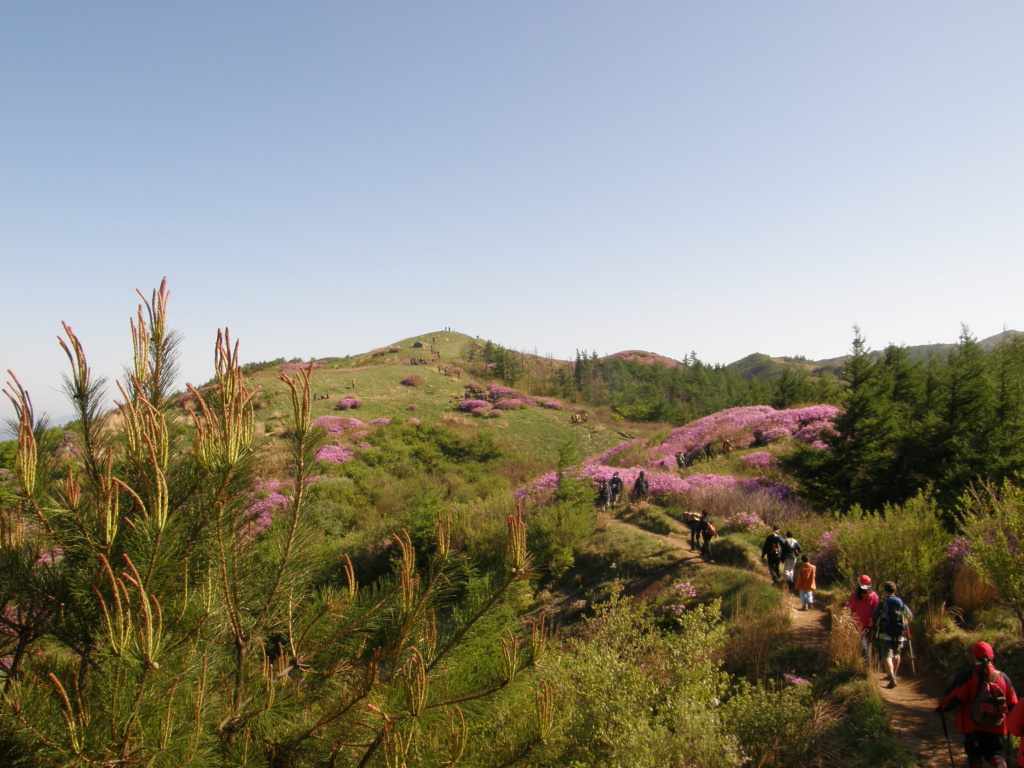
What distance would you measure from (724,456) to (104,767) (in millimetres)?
21667

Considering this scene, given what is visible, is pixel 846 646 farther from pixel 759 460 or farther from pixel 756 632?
pixel 759 460

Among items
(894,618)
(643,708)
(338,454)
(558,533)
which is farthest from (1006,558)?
(338,454)

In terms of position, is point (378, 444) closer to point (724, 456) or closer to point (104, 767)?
point (724, 456)

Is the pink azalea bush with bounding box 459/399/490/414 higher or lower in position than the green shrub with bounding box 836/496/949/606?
higher

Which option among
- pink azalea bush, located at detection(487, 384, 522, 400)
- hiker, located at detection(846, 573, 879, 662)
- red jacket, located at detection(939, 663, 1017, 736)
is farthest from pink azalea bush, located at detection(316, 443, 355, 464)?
red jacket, located at detection(939, 663, 1017, 736)

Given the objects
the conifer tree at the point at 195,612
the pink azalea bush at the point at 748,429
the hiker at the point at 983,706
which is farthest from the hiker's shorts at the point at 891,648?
the pink azalea bush at the point at 748,429

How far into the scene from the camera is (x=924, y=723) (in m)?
6.52

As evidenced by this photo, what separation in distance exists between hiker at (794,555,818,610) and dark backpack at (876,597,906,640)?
2.38 m

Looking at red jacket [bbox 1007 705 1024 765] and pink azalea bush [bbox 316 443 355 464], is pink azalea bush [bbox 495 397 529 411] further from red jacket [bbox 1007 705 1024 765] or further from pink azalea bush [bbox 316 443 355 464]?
red jacket [bbox 1007 705 1024 765]

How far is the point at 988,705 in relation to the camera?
507 centimetres

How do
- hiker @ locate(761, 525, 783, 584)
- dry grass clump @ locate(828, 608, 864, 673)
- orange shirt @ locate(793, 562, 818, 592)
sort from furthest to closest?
A: hiker @ locate(761, 525, 783, 584) < orange shirt @ locate(793, 562, 818, 592) < dry grass clump @ locate(828, 608, 864, 673)

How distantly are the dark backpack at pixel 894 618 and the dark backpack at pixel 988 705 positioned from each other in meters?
2.10

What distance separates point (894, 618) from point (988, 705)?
2233 millimetres

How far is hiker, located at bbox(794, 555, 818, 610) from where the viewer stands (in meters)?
9.70
